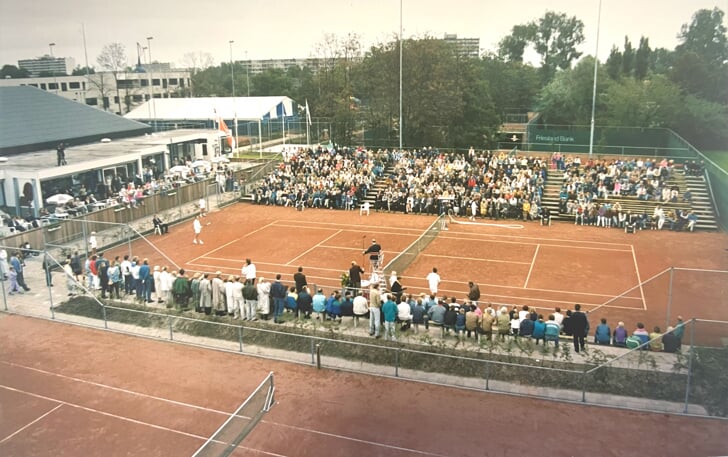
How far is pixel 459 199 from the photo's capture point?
2600cm

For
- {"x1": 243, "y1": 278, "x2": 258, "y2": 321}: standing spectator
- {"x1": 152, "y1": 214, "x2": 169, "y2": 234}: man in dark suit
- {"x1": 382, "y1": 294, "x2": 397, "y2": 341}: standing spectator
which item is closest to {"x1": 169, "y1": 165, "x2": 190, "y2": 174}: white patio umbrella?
{"x1": 152, "y1": 214, "x2": 169, "y2": 234}: man in dark suit

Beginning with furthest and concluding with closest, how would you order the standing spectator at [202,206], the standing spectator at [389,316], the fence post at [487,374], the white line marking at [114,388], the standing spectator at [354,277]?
the standing spectator at [202,206] < the standing spectator at [354,277] < the standing spectator at [389,316] < the fence post at [487,374] < the white line marking at [114,388]

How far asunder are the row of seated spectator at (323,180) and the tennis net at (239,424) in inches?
715

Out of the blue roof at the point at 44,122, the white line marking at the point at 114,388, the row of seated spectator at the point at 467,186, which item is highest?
the blue roof at the point at 44,122

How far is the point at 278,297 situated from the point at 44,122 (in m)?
17.9

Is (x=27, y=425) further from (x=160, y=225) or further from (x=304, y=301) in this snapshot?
(x=160, y=225)

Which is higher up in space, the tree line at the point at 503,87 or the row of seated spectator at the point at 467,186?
the tree line at the point at 503,87

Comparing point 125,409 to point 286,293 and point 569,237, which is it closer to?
point 286,293

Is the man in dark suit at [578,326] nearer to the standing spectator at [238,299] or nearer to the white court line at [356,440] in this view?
the white court line at [356,440]

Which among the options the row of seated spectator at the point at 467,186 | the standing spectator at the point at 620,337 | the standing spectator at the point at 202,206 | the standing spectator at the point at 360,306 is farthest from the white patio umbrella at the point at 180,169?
the standing spectator at the point at 620,337

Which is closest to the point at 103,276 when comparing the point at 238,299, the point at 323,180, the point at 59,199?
the point at 238,299

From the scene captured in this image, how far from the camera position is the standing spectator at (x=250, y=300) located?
1386 cm

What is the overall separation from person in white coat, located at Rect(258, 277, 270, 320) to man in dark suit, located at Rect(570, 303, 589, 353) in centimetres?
671

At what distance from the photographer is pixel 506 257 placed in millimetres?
19891
